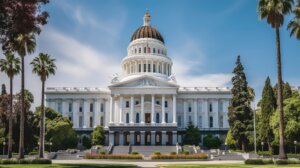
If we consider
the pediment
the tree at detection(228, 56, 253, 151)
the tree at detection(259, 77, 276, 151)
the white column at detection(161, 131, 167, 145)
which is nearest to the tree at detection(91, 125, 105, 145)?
the pediment

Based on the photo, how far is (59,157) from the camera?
2569 inches

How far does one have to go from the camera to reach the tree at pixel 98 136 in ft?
308

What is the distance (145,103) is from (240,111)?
29.9 m

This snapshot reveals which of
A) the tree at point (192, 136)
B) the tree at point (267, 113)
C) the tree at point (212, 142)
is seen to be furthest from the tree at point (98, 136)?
the tree at point (267, 113)

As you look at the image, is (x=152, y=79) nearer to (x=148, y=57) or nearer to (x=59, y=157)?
(x=148, y=57)

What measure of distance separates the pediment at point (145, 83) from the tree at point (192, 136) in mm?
10768

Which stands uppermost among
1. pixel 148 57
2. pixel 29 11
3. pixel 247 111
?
pixel 148 57

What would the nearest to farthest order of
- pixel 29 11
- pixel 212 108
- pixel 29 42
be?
pixel 29 11, pixel 29 42, pixel 212 108

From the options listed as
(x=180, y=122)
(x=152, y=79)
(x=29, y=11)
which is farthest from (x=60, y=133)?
(x=29, y=11)

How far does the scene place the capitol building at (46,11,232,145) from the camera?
93562mm

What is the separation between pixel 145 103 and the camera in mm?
97000

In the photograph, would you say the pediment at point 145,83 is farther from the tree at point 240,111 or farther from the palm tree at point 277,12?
the palm tree at point 277,12

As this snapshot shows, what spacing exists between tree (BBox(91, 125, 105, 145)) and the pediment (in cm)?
1105

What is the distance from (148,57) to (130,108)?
684 inches
